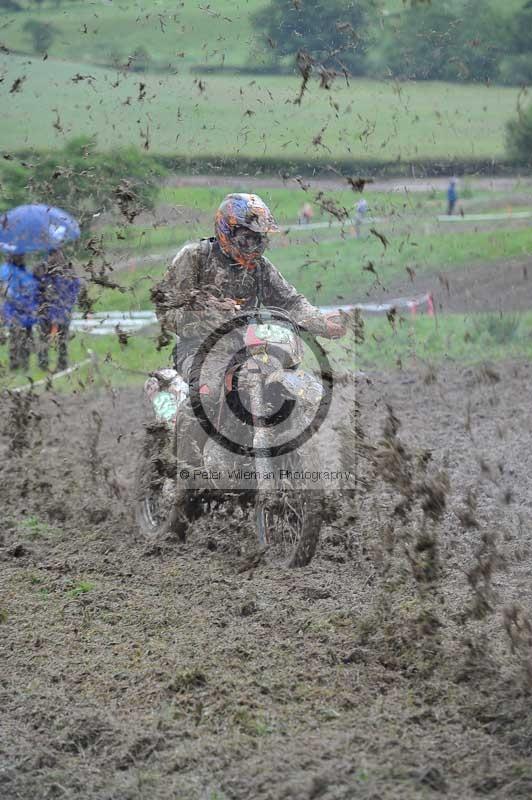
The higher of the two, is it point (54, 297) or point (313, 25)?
point (313, 25)

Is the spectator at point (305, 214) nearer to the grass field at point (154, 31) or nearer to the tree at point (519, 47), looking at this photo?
the tree at point (519, 47)

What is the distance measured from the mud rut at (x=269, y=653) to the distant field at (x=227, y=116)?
149 inches

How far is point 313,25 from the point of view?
11.5 m

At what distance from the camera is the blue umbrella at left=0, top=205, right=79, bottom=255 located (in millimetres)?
11695

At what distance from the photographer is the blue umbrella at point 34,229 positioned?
11695 millimetres

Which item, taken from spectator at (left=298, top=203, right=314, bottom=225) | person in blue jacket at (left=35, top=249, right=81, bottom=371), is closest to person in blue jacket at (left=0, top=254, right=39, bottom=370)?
person in blue jacket at (left=35, top=249, right=81, bottom=371)

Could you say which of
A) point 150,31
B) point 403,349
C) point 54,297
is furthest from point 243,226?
point 403,349

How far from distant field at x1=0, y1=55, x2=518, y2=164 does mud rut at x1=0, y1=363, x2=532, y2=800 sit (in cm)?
379

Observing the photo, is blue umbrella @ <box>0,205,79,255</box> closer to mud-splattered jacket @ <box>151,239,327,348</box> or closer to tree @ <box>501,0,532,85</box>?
mud-splattered jacket @ <box>151,239,327,348</box>

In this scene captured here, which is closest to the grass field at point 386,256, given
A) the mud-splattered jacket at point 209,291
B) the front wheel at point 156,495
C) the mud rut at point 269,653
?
the mud rut at point 269,653

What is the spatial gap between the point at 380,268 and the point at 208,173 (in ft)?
32.7

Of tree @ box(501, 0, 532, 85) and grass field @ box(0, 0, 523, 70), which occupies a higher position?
tree @ box(501, 0, 532, 85)

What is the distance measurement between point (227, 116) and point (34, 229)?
2580mm

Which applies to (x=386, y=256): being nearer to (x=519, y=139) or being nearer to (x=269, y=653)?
(x=519, y=139)
